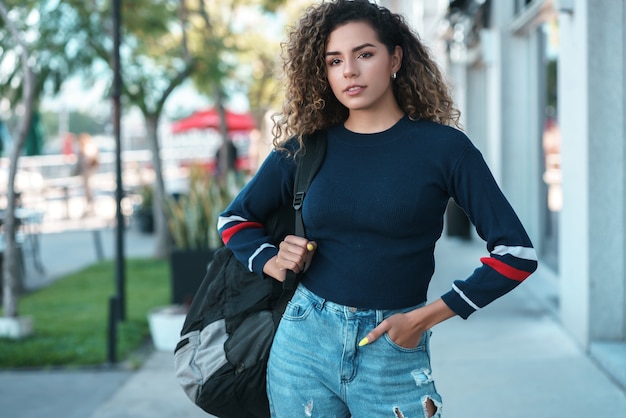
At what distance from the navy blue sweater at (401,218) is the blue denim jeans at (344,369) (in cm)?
5

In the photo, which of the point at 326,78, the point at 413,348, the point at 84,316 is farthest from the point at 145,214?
the point at 413,348

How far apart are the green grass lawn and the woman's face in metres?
4.38

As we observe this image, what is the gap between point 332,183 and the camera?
216 centimetres

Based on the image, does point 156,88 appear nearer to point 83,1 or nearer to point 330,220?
point 83,1

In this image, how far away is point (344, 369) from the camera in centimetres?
212

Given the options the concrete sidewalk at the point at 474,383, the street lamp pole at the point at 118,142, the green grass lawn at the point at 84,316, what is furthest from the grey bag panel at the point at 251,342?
the street lamp pole at the point at 118,142

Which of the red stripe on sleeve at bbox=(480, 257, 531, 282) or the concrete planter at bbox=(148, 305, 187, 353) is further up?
the red stripe on sleeve at bbox=(480, 257, 531, 282)

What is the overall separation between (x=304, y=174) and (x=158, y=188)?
907cm

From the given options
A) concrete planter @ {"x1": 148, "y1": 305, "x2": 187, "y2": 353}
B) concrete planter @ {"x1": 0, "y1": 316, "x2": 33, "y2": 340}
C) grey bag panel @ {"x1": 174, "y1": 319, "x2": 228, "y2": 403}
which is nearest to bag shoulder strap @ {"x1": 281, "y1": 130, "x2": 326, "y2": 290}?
grey bag panel @ {"x1": 174, "y1": 319, "x2": 228, "y2": 403}

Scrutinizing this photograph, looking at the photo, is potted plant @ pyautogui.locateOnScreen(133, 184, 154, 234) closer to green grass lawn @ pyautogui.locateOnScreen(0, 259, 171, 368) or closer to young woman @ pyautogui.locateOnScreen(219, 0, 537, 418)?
green grass lawn @ pyautogui.locateOnScreen(0, 259, 171, 368)

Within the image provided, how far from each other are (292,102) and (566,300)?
4407mm

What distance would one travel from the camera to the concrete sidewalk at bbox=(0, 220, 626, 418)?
470cm

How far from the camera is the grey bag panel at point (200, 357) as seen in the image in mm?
2357

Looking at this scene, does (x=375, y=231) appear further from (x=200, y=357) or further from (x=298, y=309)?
(x=200, y=357)
